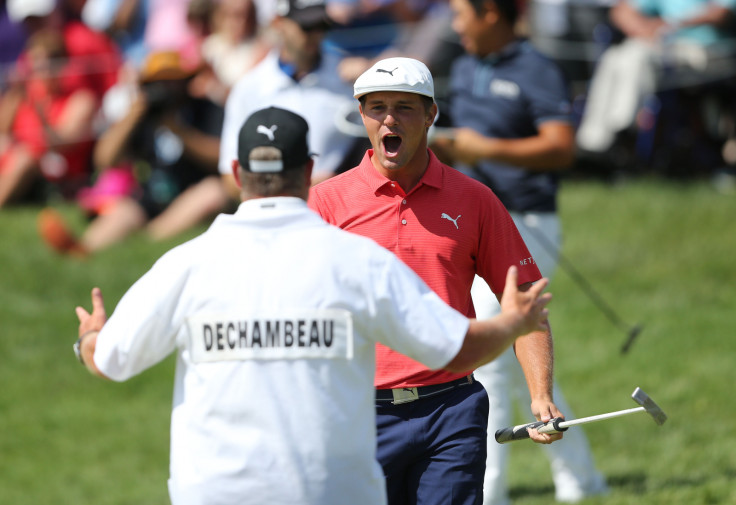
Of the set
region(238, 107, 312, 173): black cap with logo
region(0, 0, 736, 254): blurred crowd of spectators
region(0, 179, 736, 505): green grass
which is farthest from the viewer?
region(0, 0, 736, 254): blurred crowd of spectators

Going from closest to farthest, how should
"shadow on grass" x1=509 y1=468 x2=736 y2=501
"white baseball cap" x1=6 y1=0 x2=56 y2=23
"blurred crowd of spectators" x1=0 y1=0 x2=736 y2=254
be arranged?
1. "shadow on grass" x1=509 y1=468 x2=736 y2=501
2. "blurred crowd of spectators" x1=0 y1=0 x2=736 y2=254
3. "white baseball cap" x1=6 y1=0 x2=56 y2=23

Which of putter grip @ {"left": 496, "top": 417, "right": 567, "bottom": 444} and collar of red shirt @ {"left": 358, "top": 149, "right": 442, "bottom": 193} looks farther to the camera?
collar of red shirt @ {"left": 358, "top": 149, "right": 442, "bottom": 193}

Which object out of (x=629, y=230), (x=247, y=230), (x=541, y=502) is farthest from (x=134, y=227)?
(x=247, y=230)

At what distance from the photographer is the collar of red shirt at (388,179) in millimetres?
4301

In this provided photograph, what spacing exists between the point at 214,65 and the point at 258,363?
8.26 meters

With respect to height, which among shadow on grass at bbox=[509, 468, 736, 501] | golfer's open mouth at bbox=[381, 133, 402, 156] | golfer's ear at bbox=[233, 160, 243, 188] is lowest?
shadow on grass at bbox=[509, 468, 736, 501]

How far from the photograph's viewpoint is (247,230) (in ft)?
11.2

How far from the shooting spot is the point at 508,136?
244 inches

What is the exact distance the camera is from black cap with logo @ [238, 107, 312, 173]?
137 inches

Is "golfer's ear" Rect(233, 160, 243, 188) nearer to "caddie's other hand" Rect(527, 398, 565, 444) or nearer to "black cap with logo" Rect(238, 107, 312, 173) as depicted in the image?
"black cap with logo" Rect(238, 107, 312, 173)

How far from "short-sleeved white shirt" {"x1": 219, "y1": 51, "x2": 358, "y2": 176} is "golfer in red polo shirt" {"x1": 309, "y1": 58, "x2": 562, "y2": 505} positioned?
268 centimetres

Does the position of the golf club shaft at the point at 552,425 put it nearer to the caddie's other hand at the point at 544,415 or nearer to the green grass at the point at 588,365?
the caddie's other hand at the point at 544,415

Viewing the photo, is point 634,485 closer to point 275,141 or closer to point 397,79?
point 397,79

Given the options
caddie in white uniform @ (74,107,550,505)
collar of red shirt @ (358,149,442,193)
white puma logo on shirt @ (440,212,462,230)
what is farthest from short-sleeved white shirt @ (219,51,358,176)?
caddie in white uniform @ (74,107,550,505)
